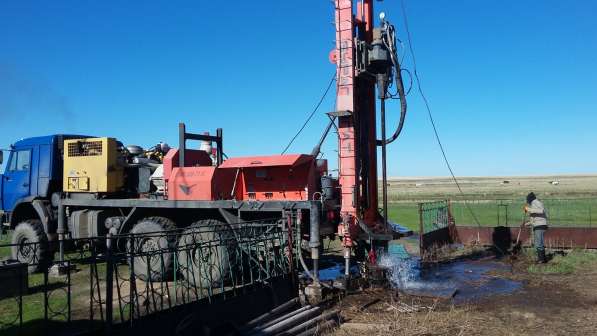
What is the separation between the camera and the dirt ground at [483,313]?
21.7ft

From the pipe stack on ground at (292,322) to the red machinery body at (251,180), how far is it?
297 cm

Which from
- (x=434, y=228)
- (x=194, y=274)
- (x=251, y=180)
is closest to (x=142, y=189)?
(x=251, y=180)

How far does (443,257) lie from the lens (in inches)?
512

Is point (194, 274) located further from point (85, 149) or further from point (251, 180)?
point (85, 149)

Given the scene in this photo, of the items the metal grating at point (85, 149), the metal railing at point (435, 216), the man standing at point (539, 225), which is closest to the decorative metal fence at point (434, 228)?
the metal railing at point (435, 216)

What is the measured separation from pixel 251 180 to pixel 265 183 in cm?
33

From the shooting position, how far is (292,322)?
6.63 m

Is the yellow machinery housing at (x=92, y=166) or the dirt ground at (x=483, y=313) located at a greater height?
the yellow machinery housing at (x=92, y=166)

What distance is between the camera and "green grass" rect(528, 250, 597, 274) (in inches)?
424

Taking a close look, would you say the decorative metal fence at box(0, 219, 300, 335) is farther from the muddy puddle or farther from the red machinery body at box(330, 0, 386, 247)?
the muddy puddle

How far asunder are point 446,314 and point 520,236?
24.4ft

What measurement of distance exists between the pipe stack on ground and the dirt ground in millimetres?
225

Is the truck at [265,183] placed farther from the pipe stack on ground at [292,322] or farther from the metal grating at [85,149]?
the pipe stack on ground at [292,322]

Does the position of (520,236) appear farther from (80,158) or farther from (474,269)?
(80,158)
